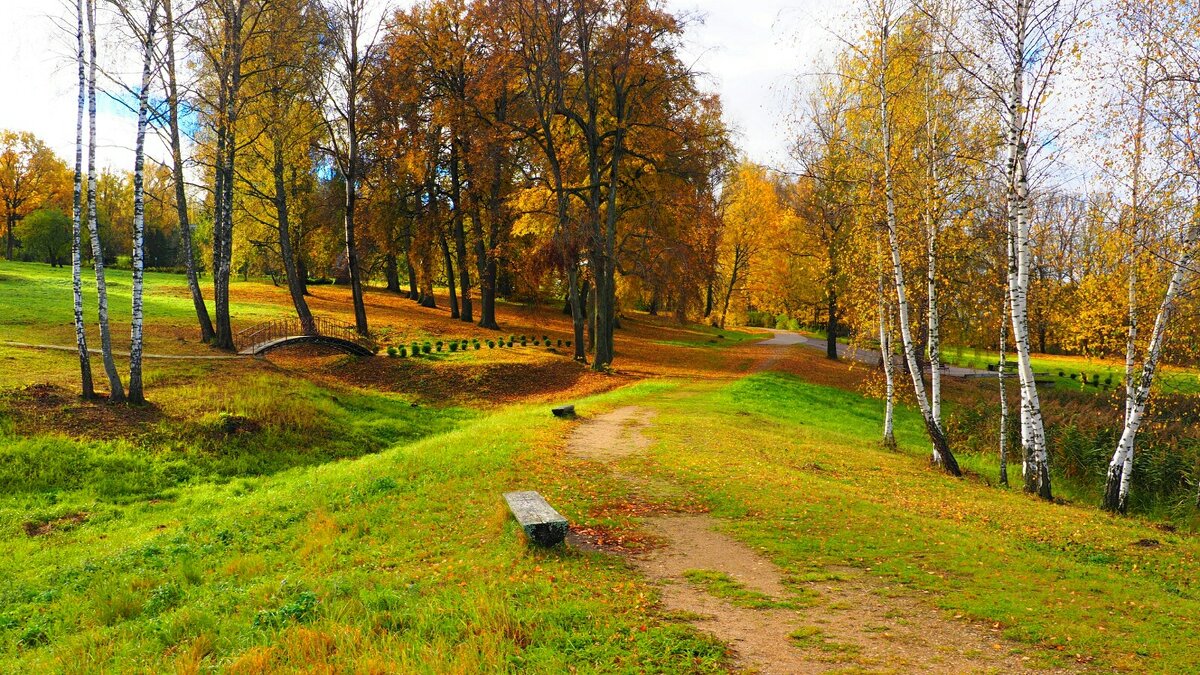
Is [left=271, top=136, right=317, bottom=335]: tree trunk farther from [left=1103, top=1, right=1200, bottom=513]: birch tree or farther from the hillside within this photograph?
[left=1103, top=1, right=1200, bottom=513]: birch tree

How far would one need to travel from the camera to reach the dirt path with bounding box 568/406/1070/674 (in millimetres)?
4961

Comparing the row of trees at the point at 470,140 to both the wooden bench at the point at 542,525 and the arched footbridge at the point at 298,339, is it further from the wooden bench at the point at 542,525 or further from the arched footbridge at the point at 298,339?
the wooden bench at the point at 542,525

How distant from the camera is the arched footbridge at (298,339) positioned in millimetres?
24016

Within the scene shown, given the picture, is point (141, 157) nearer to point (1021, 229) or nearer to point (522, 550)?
point (522, 550)

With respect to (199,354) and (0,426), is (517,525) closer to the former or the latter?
(0,426)

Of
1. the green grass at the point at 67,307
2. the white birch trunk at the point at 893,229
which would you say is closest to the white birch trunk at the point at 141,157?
the green grass at the point at 67,307

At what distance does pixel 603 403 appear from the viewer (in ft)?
67.3

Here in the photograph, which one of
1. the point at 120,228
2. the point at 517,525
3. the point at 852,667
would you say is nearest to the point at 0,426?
the point at 517,525

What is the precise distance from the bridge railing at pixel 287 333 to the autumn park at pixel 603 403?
0.54 m

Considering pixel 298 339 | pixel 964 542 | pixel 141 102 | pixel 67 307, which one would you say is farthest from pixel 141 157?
pixel 67 307

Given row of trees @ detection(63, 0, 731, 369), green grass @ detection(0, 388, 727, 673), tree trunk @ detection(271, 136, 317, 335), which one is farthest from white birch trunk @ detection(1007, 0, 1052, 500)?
tree trunk @ detection(271, 136, 317, 335)

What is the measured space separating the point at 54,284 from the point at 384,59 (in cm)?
2566

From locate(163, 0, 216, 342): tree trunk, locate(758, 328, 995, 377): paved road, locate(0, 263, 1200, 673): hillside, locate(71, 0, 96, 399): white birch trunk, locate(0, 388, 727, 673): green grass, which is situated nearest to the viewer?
locate(0, 388, 727, 673): green grass

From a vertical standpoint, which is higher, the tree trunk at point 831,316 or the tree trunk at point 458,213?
the tree trunk at point 458,213
